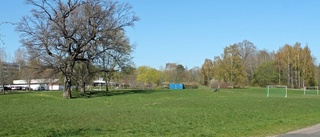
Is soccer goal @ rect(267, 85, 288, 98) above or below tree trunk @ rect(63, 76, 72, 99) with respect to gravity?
below

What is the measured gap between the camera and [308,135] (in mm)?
13688

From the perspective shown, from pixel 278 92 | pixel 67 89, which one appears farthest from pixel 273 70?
pixel 67 89

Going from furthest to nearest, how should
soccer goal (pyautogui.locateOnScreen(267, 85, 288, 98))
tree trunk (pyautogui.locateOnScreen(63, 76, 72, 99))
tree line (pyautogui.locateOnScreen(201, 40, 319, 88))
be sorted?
1. tree line (pyautogui.locateOnScreen(201, 40, 319, 88))
2. soccer goal (pyautogui.locateOnScreen(267, 85, 288, 98))
3. tree trunk (pyautogui.locateOnScreen(63, 76, 72, 99))

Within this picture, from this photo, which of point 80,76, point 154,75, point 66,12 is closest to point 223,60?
point 154,75

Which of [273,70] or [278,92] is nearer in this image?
[278,92]

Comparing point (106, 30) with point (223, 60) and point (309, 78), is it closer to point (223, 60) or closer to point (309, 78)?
point (223, 60)

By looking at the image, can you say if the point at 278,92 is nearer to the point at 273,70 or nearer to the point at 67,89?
the point at 273,70

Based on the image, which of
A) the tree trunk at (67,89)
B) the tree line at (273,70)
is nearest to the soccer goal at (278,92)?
the tree line at (273,70)

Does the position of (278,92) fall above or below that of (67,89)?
below

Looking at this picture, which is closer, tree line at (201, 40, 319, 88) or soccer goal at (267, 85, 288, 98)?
soccer goal at (267, 85, 288, 98)

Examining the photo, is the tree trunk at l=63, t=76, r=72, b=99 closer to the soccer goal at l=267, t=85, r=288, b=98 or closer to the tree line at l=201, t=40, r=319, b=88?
the soccer goal at l=267, t=85, r=288, b=98

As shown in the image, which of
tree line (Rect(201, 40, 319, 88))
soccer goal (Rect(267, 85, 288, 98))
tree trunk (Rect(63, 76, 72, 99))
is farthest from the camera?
tree line (Rect(201, 40, 319, 88))

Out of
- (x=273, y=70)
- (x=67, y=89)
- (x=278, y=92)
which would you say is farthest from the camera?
(x=273, y=70)

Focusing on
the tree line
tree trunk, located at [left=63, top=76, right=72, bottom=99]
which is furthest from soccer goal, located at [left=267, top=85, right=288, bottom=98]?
tree trunk, located at [left=63, top=76, right=72, bottom=99]
